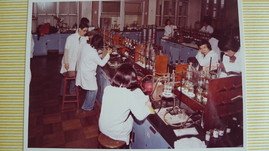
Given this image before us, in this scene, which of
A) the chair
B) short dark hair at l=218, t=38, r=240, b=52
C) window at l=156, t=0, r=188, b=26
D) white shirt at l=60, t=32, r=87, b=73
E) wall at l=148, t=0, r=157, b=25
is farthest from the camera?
wall at l=148, t=0, r=157, b=25

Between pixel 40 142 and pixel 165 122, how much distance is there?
850mm

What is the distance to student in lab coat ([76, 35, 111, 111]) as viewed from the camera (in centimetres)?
238

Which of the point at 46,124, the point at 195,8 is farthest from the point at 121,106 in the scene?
the point at 195,8

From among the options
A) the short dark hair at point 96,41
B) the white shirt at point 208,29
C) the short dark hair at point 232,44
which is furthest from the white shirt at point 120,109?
the white shirt at point 208,29

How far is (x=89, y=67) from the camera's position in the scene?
2453mm

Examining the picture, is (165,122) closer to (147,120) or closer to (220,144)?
(147,120)

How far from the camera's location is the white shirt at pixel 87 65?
7.69ft

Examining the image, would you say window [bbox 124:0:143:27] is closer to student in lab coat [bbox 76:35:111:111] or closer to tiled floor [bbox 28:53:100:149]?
student in lab coat [bbox 76:35:111:111]

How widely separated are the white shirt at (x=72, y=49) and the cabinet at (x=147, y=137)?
0.82m

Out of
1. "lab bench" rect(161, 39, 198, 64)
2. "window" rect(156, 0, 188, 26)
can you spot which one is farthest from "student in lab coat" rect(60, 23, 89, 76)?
"lab bench" rect(161, 39, 198, 64)

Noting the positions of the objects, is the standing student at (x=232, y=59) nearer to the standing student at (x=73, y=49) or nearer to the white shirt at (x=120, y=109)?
the white shirt at (x=120, y=109)

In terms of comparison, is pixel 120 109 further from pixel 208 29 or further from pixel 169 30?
pixel 208 29

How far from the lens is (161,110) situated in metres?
1.89

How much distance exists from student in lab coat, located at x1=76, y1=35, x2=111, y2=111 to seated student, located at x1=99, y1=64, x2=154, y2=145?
0.61 meters
